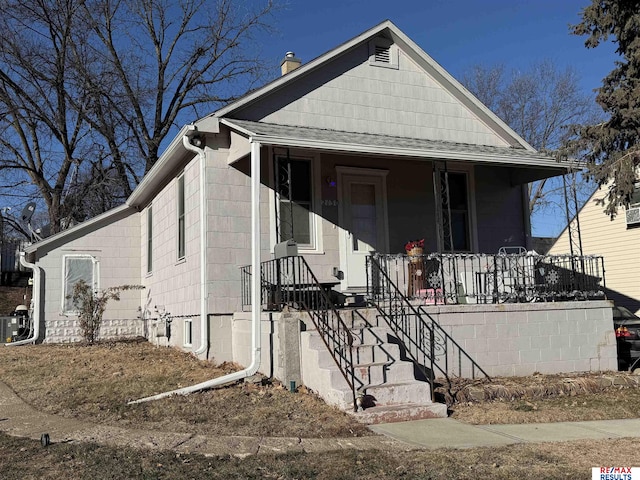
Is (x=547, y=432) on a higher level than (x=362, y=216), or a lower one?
lower

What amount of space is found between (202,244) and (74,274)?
697 centimetres

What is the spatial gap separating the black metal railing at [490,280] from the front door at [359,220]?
594 mm

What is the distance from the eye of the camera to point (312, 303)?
8594 millimetres

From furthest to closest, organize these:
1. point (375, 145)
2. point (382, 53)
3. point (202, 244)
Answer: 1. point (382, 53)
2. point (202, 244)
3. point (375, 145)

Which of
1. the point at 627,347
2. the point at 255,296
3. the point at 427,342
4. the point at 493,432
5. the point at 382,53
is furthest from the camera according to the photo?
the point at 382,53

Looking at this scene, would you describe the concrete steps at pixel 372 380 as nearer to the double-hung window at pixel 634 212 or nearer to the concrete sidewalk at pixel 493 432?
the concrete sidewalk at pixel 493 432

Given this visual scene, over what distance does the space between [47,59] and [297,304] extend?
18866 millimetres

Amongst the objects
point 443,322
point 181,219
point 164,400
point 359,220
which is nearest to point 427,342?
point 443,322

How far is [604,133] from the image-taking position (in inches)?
492

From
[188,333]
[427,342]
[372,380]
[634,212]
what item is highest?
[634,212]

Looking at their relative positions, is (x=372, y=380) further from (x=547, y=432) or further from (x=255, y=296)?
(x=255, y=296)

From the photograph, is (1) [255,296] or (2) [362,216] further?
(2) [362,216]

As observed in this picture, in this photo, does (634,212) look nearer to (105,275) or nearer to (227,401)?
(105,275)

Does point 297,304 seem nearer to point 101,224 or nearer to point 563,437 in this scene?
point 563,437
